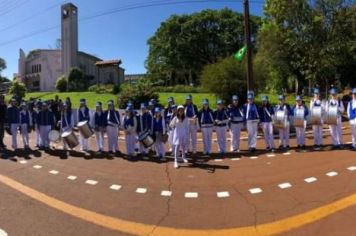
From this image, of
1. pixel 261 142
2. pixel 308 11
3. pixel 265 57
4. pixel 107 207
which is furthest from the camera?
pixel 265 57

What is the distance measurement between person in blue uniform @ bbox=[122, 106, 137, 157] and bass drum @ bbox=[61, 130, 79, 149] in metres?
1.89

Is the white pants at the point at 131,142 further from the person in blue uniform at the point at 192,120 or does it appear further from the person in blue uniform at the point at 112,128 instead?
the person in blue uniform at the point at 192,120

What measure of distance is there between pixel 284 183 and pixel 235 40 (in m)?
63.6

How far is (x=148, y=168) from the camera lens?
1364 cm

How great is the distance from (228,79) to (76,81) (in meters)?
40.5

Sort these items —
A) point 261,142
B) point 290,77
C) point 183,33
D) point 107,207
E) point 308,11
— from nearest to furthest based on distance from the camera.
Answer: point 107,207
point 261,142
point 308,11
point 290,77
point 183,33

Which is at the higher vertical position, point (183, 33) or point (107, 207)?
point (183, 33)

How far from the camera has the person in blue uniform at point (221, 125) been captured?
16.2 metres

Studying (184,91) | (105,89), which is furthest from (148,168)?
(105,89)

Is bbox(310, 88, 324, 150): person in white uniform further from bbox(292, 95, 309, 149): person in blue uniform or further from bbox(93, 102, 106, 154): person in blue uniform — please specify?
bbox(93, 102, 106, 154): person in blue uniform

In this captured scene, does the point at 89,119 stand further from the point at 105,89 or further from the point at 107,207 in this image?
the point at 105,89

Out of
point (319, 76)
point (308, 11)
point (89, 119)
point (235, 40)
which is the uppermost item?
point (235, 40)

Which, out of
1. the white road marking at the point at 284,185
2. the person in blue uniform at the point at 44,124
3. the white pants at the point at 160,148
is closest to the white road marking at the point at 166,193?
the white road marking at the point at 284,185

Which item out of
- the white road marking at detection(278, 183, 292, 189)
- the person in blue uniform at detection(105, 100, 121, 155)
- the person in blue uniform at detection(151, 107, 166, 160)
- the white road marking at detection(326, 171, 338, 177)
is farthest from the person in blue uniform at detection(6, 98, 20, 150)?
the white road marking at detection(326, 171, 338, 177)
